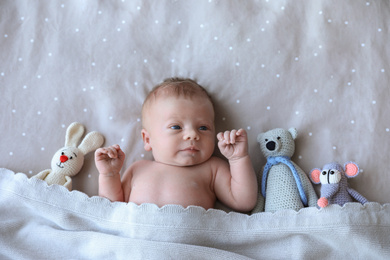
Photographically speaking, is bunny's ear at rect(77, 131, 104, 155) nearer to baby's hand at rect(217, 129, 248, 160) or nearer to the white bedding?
the white bedding

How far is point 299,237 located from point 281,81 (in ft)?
1.76

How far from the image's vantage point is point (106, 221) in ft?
3.87

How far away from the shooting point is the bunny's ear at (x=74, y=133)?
4.58ft

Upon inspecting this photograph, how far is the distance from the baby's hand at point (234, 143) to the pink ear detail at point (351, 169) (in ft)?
1.07

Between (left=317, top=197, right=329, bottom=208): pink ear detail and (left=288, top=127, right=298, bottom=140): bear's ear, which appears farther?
(left=288, top=127, right=298, bottom=140): bear's ear

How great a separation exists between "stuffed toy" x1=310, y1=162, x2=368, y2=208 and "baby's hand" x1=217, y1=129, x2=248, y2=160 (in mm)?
243

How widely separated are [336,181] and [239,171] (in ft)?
0.93

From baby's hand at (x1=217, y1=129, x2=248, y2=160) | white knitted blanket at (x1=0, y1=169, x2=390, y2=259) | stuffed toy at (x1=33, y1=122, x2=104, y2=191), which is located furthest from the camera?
stuffed toy at (x1=33, y1=122, x2=104, y2=191)

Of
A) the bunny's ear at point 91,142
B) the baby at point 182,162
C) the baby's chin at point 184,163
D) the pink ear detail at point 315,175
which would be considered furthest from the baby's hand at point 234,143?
the bunny's ear at point 91,142

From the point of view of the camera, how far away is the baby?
1256 mm

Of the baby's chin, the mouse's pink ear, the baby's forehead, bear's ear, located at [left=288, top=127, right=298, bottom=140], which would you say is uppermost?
the baby's forehead

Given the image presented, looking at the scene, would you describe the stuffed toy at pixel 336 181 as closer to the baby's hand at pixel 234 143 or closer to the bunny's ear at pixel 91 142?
the baby's hand at pixel 234 143

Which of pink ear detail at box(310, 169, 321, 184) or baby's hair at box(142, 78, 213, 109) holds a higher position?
baby's hair at box(142, 78, 213, 109)

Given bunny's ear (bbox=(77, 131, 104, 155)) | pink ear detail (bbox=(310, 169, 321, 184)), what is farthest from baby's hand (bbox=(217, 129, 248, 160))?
bunny's ear (bbox=(77, 131, 104, 155))
